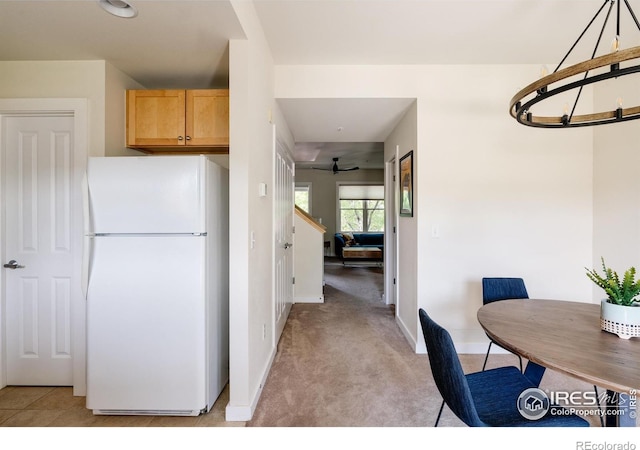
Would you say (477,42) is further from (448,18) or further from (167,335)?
(167,335)

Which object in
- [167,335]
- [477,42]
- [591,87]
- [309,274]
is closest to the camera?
[167,335]

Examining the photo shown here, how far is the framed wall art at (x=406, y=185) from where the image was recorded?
2988mm

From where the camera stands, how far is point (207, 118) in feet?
7.42

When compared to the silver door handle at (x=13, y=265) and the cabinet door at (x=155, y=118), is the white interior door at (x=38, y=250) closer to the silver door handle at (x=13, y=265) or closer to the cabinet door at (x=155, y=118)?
the silver door handle at (x=13, y=265)

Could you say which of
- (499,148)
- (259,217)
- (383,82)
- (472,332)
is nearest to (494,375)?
(472,332)

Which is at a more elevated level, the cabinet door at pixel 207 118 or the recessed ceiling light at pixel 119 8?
the recessed ceiling light at pixel 119 8

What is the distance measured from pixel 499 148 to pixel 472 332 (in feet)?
5.60

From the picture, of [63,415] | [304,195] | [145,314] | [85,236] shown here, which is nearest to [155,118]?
[85,236]

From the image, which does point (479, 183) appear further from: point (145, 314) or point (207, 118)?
point (145, 314)

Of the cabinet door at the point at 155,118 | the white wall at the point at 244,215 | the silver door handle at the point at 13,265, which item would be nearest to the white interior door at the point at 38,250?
the silver door handle at the point at 13,265

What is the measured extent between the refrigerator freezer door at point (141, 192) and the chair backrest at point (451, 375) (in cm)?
145

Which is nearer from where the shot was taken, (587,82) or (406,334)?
(587,82)

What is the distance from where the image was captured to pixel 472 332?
2814 mm

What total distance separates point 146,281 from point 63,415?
1.05m
